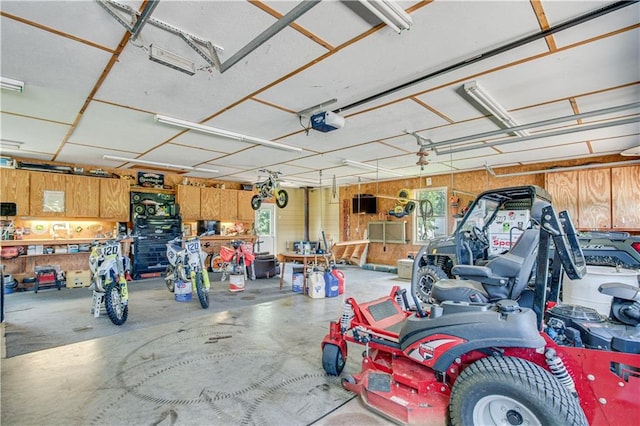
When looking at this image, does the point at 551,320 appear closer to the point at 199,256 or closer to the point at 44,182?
the point at 199,256

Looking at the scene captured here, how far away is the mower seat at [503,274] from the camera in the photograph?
2.02m

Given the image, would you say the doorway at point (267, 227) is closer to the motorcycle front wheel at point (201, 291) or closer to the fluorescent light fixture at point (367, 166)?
the fluorescent light fixture at point (367, 166)

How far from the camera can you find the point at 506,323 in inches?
66.5

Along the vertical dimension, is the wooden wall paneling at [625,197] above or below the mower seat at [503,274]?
above

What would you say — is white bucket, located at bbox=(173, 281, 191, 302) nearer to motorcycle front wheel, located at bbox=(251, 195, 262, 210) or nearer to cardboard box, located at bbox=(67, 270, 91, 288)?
cardboard box, located at bbox=(67, 270, 91, 288)

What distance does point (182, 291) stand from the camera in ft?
17.4

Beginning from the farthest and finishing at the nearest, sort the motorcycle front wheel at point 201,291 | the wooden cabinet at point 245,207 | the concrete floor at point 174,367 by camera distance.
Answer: the wooden cabinet at point 245,207, the motorcycle front wheel at point 201,291, the concrete floor at point 174,367

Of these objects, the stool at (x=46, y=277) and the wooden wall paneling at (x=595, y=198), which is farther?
the stool at (x=46, y=277)

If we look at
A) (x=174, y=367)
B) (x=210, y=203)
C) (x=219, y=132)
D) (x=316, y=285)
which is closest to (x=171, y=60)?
(x=219, y=132)

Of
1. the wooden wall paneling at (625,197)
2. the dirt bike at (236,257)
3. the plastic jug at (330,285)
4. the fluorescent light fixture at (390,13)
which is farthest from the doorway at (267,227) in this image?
the fluorescent light fixture at (390,13)

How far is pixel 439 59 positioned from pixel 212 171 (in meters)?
6.50

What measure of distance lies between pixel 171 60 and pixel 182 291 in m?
4.09

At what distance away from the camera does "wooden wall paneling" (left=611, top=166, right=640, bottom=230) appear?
5465 millimetres

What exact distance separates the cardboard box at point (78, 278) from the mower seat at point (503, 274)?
24.1ft
